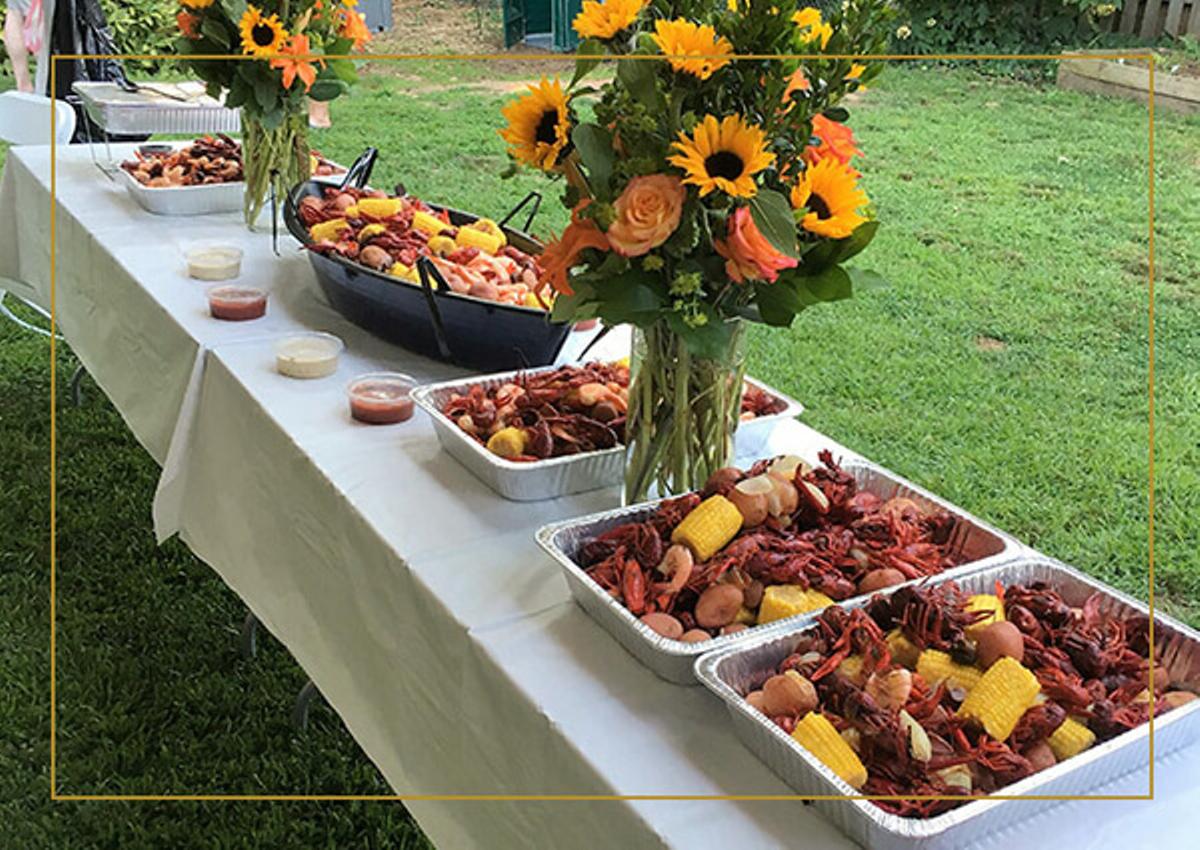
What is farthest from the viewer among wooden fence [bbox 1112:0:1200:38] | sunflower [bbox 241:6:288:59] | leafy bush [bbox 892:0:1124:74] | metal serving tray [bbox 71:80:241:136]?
leafy bush [bbox 892:0:1124:74]

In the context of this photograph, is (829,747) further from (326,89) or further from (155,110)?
(155,110)

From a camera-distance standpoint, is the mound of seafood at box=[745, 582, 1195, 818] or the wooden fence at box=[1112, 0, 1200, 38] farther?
the wooden fence at box=[1112, 0, 1200, 38]

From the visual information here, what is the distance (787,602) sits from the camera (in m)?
0.92

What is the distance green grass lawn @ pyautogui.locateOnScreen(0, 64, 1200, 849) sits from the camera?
174 cm

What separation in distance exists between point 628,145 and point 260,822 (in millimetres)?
1120

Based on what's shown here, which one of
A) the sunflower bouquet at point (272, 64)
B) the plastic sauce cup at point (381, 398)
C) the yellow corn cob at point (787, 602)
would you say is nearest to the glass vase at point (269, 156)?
the sunflower bouquet at point (272, 64)

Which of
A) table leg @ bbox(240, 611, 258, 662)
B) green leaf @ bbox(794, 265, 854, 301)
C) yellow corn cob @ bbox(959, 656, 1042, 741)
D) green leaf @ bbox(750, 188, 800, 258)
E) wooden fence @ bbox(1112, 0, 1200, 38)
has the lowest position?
table leg @ bbox(240, 611, 258, 662)

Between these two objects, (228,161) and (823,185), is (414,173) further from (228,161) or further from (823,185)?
(823,185)

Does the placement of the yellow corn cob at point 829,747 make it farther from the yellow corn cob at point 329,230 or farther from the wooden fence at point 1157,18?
the wooden fence at point 1157,18

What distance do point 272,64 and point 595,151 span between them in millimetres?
1156

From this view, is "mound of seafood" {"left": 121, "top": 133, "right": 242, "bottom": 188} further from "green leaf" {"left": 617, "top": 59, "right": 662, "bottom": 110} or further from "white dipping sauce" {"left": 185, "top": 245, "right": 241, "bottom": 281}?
"green leaf" {"left": 617, "top": 59, "right": 662, "bottom": 110}

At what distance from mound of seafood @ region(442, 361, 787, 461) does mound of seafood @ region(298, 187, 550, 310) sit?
0.14 m

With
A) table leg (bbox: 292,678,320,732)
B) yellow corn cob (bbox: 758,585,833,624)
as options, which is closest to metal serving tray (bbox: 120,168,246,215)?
table leg (bbox: 292,678,320,732)

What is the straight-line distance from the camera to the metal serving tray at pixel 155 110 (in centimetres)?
245
